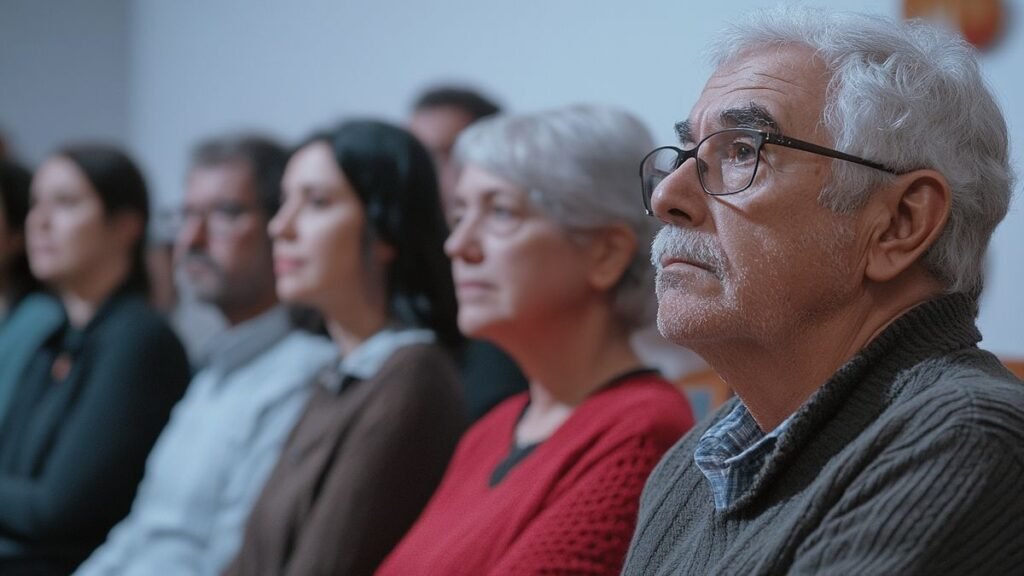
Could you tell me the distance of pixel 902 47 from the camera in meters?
1.29

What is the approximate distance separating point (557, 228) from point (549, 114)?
0.21 meters

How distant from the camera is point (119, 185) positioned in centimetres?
339

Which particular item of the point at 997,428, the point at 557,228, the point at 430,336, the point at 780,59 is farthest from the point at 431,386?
the point at 997,428

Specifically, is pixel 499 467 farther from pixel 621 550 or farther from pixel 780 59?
pixel 780 59

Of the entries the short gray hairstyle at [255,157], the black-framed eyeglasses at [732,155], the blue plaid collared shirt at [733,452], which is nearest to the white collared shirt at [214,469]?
the short gray hairstyle at [255,157]

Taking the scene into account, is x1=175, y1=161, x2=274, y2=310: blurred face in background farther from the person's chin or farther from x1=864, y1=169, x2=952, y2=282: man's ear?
x1=864, y1=169, x2=952, y2=282: man's ear

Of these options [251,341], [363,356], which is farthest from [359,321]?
[251,341]

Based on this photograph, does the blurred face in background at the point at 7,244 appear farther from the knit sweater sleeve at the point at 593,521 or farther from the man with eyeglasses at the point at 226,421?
the knit sweater sleeve at the point at 593,521

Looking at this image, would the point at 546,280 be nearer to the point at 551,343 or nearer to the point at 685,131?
the point at 551,343

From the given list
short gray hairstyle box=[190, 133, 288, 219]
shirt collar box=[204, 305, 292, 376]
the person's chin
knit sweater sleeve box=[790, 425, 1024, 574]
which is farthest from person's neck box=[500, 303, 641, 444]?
short gray hairstyle box=[190, 133, 288, 219]

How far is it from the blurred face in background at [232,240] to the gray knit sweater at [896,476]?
7.02ft

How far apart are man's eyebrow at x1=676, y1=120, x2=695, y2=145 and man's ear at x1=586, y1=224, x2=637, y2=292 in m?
0.63

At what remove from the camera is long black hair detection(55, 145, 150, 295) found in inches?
133

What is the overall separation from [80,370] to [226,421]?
0.60 meters
